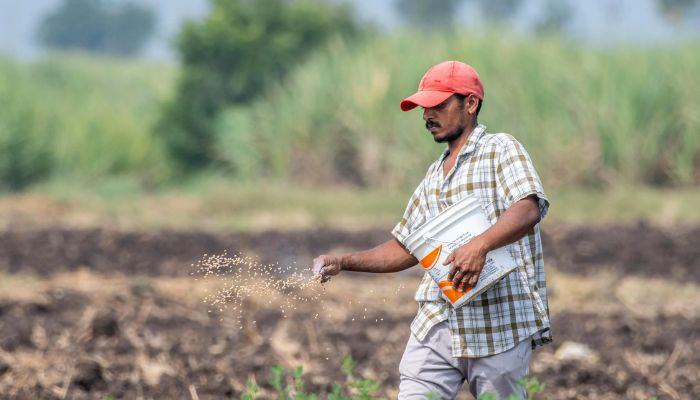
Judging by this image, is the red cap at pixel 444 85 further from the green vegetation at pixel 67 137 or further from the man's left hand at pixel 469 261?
the green vegetation at pixel 67 137

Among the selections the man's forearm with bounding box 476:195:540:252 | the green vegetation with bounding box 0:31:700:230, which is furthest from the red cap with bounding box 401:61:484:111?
the green vegetation with bounding box 0:31:700:230

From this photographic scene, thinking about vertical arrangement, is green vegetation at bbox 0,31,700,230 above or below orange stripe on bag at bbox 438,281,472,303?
below

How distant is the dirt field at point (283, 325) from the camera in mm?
6086

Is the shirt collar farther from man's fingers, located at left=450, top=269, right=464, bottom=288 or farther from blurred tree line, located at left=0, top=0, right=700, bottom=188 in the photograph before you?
blurred tree line, located at left=0, top=0, right=700, bottom=188

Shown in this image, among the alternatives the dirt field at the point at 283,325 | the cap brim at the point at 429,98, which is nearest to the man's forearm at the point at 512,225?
the cap brim at the point at 429,98

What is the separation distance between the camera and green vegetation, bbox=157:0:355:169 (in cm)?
2748

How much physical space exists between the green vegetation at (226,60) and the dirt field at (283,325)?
14.8m

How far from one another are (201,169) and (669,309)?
798 inches

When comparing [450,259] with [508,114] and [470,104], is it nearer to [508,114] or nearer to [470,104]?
[470,104]

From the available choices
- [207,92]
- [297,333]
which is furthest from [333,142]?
[297,333]

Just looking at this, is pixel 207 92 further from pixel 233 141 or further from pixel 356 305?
pixel 356 305

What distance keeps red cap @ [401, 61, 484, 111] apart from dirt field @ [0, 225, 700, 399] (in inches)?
92.5

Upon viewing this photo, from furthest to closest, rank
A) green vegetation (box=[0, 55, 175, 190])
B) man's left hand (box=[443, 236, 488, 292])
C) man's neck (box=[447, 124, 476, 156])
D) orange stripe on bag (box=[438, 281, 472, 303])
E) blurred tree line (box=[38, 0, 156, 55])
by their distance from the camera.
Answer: blurred tree line (box=[38, 0, 156, 55]) → green vegetation (box=[0, 55, 175, 190]) → man's neck (box=[447, 124, 476, 156]) → orange stripe on bag (box=[438, 281, 472, 303]) → man's left hand (box=[443, 236, 488, 292])

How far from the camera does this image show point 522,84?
18.9 metres
